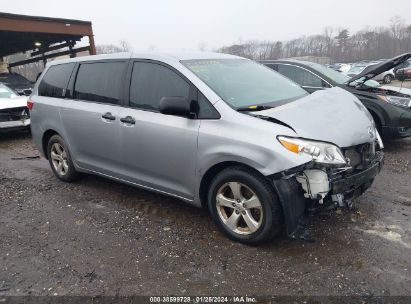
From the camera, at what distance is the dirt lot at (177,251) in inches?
113

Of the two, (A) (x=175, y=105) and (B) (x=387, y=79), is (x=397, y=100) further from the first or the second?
(B) (x=387, y=79)

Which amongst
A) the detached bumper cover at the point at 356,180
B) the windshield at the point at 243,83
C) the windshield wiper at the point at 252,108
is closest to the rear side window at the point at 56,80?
the windshield at the point at 243,83

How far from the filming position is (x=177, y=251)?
11.1 ft

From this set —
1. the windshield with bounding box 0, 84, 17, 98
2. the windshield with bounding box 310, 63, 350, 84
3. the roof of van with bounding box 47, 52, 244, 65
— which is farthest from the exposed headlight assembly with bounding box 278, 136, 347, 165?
the windshield with bounding box 0, 84, 17, 98

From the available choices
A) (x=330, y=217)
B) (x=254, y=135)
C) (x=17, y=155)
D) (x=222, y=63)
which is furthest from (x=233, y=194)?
(x=17, y=155)

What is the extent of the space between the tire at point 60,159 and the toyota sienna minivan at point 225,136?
0.38 metres

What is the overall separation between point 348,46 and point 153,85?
265 feet

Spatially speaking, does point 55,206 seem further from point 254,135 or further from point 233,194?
point 254,135

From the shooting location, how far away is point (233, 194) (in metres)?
3.37

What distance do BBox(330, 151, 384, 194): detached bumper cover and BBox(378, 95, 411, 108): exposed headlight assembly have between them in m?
3.13

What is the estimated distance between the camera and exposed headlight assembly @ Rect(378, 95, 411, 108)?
629 centimetres

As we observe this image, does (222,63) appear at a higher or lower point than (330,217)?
higher

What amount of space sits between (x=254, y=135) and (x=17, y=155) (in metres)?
5.83

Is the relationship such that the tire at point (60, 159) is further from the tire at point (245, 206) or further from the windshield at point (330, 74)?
the windshield at point (330, 74)
